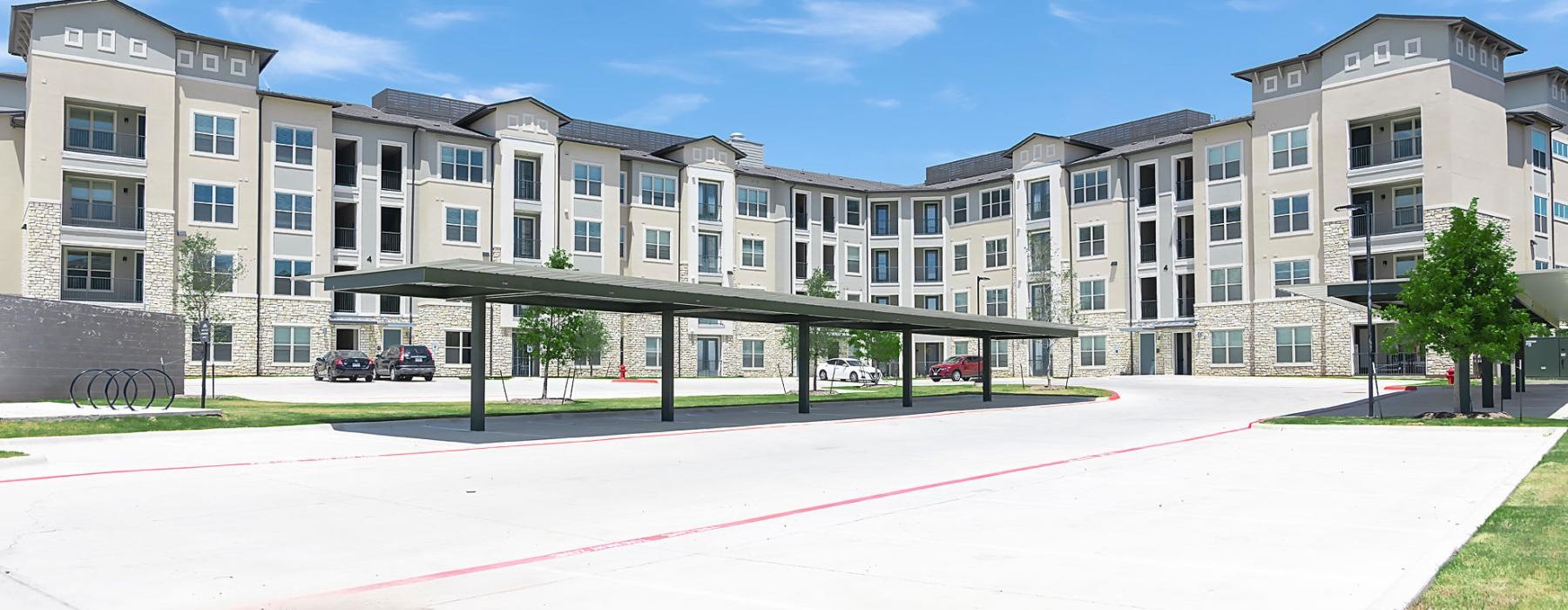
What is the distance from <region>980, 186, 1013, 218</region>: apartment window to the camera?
7200 cm

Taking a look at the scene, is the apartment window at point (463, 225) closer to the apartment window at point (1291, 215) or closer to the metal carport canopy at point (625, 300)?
the metal carport canopy at point (625, 300)

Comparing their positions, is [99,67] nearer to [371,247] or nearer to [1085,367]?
[371,247]

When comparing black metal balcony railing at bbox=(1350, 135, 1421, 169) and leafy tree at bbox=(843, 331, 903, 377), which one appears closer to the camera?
leafy tree at bbox=(843, 331, 903, 377)

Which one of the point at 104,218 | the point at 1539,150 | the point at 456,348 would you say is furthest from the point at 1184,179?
the point at 104,218

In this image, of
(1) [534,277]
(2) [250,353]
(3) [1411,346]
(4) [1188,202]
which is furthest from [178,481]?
(4) [1188,202]

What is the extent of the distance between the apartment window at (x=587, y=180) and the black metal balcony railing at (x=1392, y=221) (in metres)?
38.8

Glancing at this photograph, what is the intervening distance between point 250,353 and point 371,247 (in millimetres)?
7955

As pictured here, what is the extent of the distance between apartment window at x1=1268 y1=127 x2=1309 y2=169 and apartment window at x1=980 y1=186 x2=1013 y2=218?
17652 millimetres

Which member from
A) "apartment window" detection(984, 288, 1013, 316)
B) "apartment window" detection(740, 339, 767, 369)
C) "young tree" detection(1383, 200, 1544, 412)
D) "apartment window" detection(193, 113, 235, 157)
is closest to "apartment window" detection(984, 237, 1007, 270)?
"apartment window" detection(984, 288, 1013, 316)

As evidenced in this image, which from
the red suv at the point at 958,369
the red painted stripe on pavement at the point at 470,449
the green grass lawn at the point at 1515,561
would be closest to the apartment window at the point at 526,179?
the red suv at the point at 958,369

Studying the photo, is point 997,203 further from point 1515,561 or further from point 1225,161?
point 1515,561

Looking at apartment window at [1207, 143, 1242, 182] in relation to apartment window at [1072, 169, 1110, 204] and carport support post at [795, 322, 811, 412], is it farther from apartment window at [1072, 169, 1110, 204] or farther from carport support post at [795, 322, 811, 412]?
carport support post at [795, 322, 811, 412]

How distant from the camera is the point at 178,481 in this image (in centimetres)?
1363

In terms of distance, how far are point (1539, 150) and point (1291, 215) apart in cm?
1336
